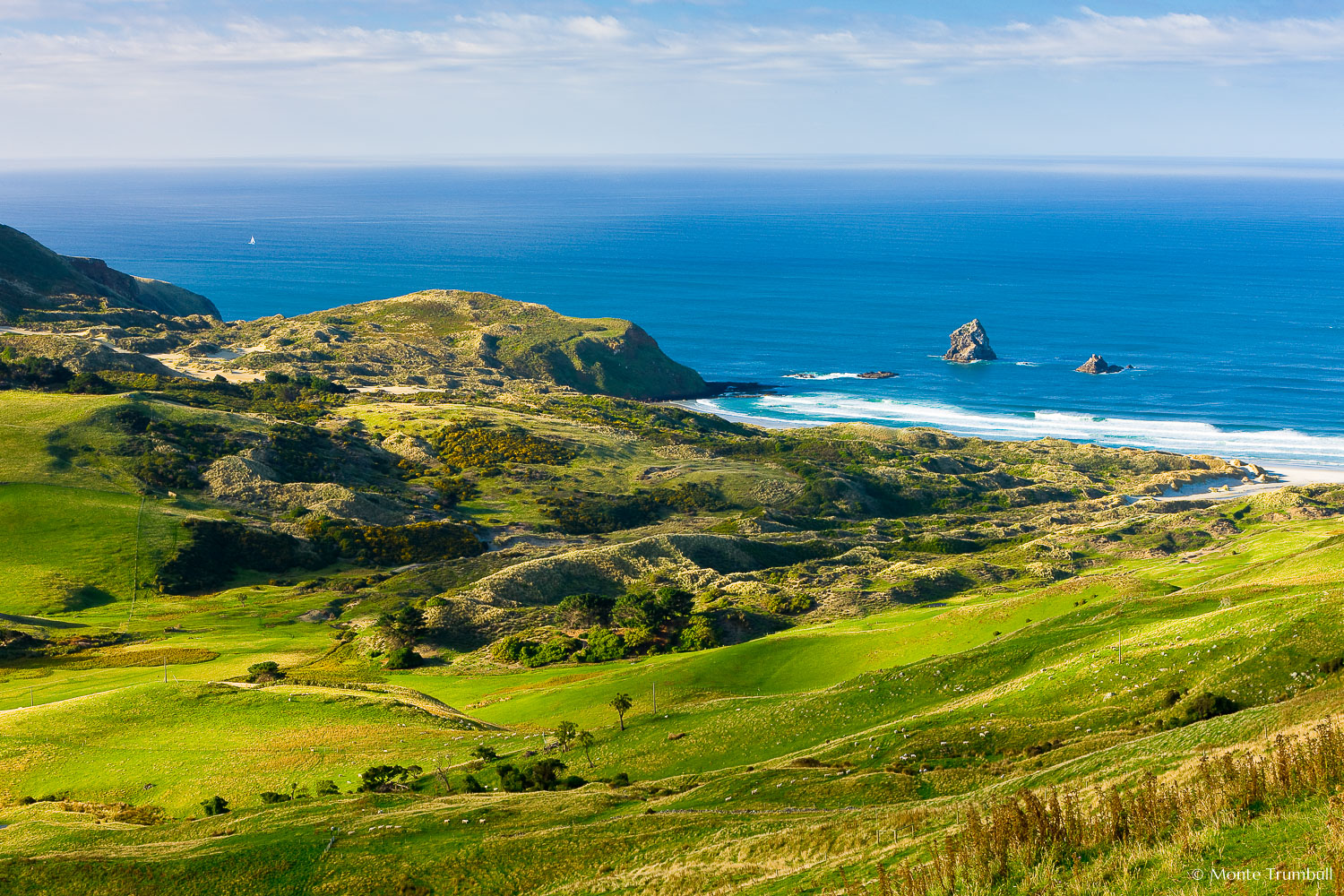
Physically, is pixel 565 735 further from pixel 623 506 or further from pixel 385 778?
pixel 623 506

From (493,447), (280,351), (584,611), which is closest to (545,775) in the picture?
(584,611)

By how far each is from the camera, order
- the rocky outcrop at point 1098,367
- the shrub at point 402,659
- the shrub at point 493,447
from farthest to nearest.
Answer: the rocky outcrop at point 1098,367 → the shrub at point 493,447 → the shrub at point 402,659

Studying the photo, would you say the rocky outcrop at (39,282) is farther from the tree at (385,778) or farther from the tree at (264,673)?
the tree at (385,778)

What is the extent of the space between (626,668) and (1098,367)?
549 ft

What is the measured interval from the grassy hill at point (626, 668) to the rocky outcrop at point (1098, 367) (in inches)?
2440

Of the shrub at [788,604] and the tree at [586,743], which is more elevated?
the tree at [586,743]

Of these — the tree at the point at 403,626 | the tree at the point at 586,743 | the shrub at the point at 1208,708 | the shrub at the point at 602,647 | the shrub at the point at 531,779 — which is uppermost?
the shrub at the point at 1208,708

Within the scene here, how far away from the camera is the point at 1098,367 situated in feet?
635

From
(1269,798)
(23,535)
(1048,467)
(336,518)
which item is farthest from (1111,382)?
(1269,798)

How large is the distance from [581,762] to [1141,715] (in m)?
19.5

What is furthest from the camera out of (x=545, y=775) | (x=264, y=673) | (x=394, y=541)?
(x=394, y=541)

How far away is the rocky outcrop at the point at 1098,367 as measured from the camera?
194 metres

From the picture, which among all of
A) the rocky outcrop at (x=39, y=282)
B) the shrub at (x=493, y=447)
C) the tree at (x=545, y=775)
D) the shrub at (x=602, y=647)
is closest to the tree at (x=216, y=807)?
the tree at (x=545, y=775)

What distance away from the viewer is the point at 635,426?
154 m
